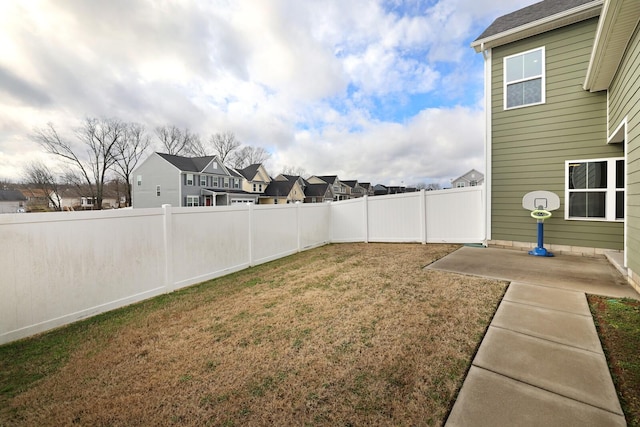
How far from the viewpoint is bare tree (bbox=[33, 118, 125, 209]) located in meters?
32.0

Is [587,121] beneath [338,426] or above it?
above

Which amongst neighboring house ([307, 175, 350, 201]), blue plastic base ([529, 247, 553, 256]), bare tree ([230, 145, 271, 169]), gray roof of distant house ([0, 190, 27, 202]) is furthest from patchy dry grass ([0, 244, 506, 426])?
gray roof of distant house ([0, 190, 27, 202])

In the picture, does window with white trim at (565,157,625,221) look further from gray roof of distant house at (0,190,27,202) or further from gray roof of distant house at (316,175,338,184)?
gray roof of distant house at (0,190,27,202)

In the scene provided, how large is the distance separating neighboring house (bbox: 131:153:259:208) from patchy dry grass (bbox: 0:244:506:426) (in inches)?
1057

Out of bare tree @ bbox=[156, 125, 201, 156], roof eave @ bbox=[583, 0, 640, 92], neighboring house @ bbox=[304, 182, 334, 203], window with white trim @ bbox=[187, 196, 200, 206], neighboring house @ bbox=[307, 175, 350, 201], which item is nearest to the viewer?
roof eave @ bbox=[583, 0, 640, 92]

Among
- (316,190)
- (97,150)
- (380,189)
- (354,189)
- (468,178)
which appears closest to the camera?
(97,150)

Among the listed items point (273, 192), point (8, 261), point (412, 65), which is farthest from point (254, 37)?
point (273, 192)

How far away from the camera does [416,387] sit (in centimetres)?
194

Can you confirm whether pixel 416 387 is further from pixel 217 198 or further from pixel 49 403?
pixel 217 198

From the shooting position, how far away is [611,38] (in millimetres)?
4031

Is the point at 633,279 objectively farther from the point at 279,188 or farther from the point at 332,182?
the point at 332,182

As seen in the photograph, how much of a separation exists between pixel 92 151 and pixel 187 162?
16.4 metres

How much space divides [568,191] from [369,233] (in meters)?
5.32

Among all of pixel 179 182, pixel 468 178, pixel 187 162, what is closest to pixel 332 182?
pixel 468 178
